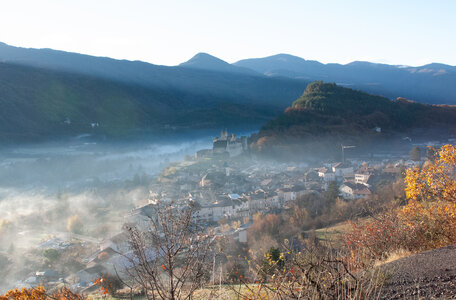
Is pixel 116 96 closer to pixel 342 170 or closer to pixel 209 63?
pixel 342 170

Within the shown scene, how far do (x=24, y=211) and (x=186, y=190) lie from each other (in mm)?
7835

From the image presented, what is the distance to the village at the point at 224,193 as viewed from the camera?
29.0 ft

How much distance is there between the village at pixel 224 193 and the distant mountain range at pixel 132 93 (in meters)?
26.6

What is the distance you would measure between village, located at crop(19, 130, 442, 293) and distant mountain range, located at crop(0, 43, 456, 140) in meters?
26.6

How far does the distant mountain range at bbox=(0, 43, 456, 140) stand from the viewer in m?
44.5

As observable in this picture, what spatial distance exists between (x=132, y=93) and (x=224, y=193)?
2070 inches

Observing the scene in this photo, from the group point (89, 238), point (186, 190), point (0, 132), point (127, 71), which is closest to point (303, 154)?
point (186, 190)

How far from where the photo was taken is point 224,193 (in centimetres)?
1570

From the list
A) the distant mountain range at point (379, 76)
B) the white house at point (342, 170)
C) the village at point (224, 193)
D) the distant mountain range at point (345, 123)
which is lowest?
the village at point (224, 193)

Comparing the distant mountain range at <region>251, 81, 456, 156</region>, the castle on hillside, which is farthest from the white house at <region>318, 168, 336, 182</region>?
the castle on hillside

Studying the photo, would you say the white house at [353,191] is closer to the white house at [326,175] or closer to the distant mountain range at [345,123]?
the white house at [326,175]

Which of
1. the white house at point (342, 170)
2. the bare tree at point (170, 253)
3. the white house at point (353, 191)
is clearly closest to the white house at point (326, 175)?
the white house at point (342, 170)

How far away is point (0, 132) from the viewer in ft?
117

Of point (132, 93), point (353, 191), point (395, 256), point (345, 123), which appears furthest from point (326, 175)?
point (132, 93)
